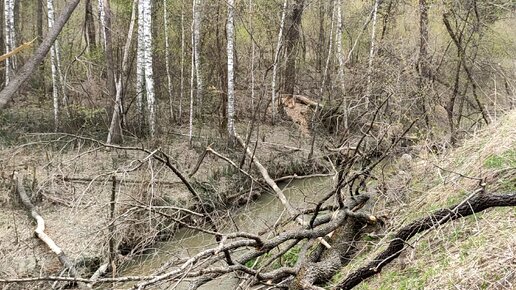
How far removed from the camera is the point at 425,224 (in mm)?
3975

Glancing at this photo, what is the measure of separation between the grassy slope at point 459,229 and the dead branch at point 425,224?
88mm

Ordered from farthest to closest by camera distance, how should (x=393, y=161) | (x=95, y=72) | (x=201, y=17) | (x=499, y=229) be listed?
(x=95, y=72)
(x=201, y=17)
(x=393, y=161)
(x=499, y=229)

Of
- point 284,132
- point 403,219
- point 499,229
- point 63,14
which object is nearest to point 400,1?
point 284,132

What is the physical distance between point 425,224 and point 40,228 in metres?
5.51

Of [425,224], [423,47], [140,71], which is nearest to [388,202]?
[425,224]

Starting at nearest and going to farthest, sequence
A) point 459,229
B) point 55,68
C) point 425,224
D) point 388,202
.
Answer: point 425,224, point 459,229, point 388,202, point 55,68

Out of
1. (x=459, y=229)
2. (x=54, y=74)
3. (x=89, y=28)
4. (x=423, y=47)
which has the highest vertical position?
(x=89, y=28)

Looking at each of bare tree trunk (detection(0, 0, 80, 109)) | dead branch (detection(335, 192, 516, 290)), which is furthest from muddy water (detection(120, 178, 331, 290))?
bare tree trunk (detection(0, 0, 80, 109))

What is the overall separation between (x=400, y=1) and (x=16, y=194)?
11562mm

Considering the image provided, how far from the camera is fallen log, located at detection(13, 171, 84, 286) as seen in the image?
588cm

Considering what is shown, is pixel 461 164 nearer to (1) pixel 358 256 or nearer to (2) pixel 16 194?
(1) pixel 358 256

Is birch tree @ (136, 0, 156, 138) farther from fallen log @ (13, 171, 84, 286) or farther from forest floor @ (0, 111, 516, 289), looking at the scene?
fallen log @ (13, 171, 84, 286)

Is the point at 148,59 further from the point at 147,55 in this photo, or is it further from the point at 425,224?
the point at 425,224

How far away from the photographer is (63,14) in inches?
125
